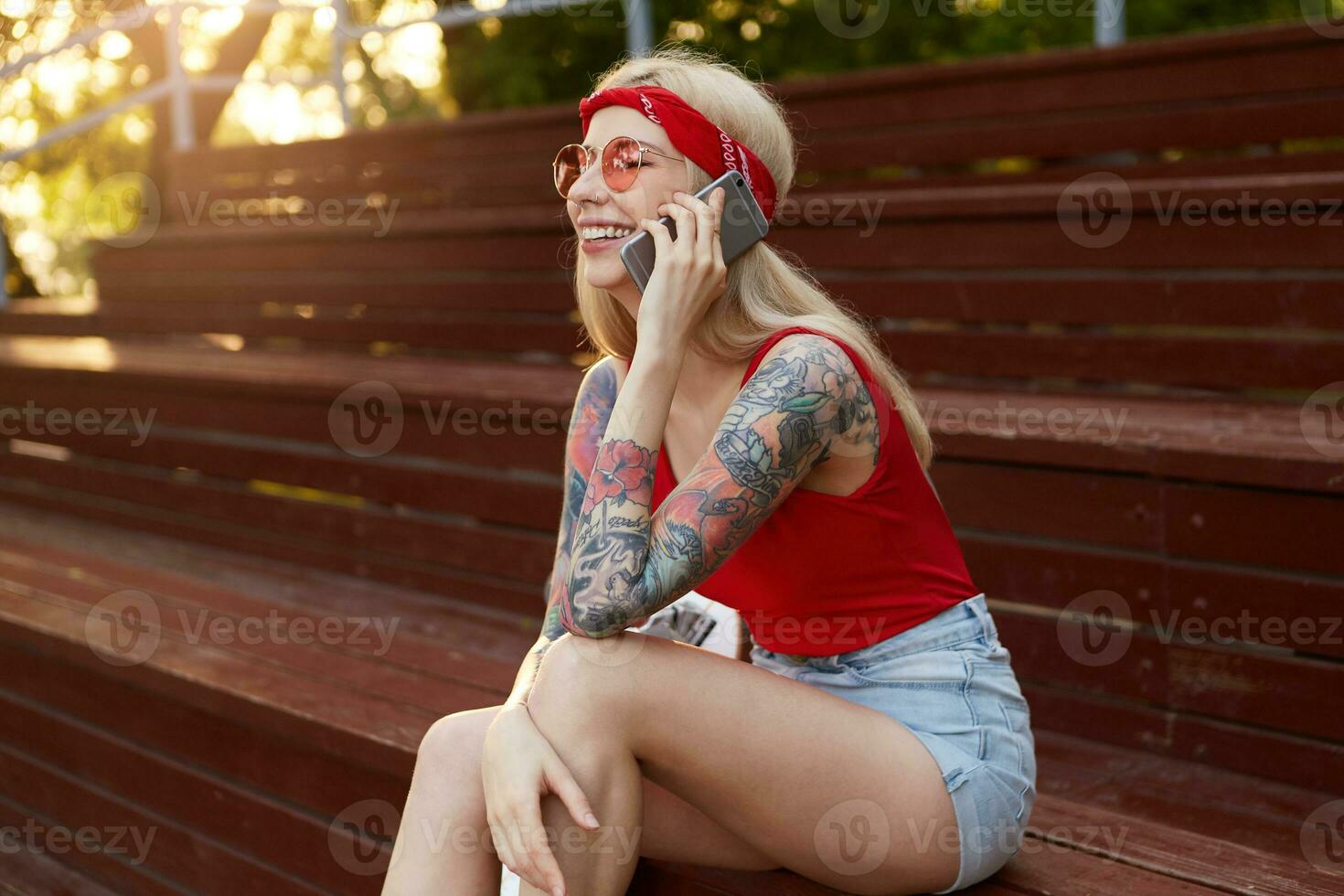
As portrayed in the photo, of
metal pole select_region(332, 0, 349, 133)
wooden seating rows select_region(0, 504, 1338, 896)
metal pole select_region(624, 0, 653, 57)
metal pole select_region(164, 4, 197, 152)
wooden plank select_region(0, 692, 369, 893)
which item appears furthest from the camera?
metal pole select_region(164, 4, 197, 152)

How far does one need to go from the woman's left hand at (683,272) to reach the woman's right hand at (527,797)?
53 cm

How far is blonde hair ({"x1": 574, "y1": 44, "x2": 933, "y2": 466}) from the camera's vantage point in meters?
1.83

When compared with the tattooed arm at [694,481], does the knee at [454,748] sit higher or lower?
lower

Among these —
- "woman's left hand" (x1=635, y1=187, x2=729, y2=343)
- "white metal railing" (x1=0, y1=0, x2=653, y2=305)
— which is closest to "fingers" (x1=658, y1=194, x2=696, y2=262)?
"woman's left hand" (x1=635, y1=187, x2=729, y2=343)

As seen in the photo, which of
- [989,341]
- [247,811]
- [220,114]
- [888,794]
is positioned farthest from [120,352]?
[888,794]

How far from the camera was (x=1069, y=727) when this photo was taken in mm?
2547

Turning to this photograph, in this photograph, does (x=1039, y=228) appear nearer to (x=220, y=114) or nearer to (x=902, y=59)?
(x=220, y=114)

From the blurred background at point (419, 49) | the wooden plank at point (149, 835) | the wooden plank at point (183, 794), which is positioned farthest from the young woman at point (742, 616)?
the blurred background at point (419, 49)

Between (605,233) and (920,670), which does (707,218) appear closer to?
(605,233)

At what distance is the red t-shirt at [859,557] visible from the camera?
5.80ft

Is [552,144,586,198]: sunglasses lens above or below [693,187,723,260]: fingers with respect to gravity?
above

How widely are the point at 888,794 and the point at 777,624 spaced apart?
0.32 metres

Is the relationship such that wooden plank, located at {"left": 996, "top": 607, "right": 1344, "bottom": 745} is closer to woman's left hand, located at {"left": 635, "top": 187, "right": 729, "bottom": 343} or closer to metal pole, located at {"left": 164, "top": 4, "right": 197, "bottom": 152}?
woman's left hand, located at {"left": 635, "top": 187, "right": 729, "bottom": 343}

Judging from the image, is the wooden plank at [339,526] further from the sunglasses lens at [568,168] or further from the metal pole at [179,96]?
the metal pole at [179,96]
